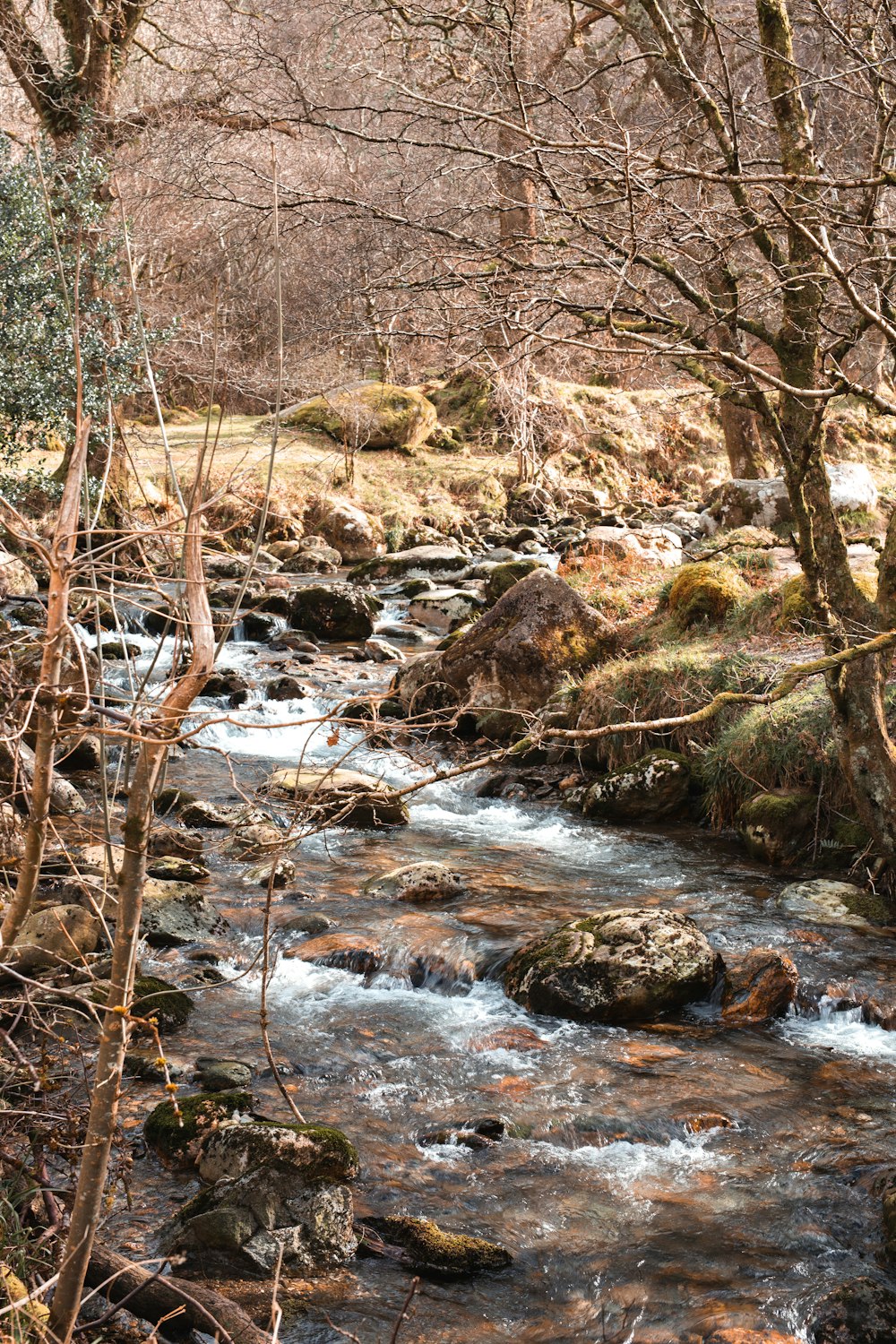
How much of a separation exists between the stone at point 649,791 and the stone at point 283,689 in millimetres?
3948

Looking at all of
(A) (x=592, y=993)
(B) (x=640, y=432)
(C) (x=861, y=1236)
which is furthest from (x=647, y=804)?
(B) (x=640, y=432)

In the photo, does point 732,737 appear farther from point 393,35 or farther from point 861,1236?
point 393,35

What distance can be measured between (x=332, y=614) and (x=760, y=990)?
9692 millimetres

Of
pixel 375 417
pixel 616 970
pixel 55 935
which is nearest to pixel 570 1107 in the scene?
pixel 616 970

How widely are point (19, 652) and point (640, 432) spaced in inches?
885

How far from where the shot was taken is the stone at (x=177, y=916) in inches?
243

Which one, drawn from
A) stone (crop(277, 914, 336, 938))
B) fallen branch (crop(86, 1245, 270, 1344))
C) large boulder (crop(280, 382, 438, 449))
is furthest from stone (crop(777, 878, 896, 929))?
large boulder (crop(280, 382, 438, 449))

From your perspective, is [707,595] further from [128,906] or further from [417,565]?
[417,565]

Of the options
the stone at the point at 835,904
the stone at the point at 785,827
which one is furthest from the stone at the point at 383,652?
the stone at the point at 835,904

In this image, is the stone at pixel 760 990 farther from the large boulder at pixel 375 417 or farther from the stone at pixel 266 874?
the large boulder at pixel 375 417

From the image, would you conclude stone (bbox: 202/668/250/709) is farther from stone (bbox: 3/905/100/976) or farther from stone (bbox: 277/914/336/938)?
stone (bbox: 3/905/100/976)

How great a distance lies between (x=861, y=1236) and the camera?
377cm

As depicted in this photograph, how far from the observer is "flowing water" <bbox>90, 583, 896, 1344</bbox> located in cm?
351

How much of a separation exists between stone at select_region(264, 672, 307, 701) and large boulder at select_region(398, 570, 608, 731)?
4.02 feet
